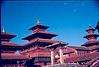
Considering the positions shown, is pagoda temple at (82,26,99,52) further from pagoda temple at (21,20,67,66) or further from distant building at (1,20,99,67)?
pagoda temple at (21,20,67,66)

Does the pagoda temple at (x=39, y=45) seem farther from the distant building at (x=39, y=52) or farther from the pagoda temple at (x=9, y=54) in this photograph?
the pagoda temple at (x=9, y=54)

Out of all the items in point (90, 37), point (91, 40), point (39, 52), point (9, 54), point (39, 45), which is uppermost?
point (90, 37)

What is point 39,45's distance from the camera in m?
35.6

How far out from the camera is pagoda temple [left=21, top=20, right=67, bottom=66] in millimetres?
34156

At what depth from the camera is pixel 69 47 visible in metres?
42.7

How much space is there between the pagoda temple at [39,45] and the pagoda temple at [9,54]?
8.73 feet

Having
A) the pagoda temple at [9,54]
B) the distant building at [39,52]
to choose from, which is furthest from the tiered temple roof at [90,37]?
the pagoda temple at [9,54]

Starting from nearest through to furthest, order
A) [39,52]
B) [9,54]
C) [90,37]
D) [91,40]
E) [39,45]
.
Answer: [9,54]
[39,52]
[39,45]
[91,40]
[90,37]

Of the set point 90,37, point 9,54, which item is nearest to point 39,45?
point 9,54

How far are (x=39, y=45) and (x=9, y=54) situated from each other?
597 centimetres

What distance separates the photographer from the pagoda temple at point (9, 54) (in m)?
30.1

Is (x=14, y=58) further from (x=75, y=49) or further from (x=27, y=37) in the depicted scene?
(x=75, y=49)

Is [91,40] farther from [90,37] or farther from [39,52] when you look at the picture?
[39,52]

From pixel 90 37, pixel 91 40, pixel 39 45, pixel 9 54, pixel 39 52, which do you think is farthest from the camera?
pixel 90 37
